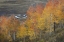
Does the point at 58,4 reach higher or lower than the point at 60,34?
higher

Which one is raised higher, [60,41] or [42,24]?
[42,24]

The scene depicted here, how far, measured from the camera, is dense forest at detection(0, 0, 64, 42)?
3.32 meters

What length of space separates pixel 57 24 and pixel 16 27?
30.2 inches

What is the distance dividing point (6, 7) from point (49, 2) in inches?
31.7

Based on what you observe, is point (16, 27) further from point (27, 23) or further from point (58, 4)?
point (58, 4)

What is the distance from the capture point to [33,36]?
340 cm

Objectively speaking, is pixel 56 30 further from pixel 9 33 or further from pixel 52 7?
pixel 9 33

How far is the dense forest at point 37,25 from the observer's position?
3322 millimetres

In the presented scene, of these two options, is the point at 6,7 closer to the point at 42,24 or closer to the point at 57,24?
the point at 42,24

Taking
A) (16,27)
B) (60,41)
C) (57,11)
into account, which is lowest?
(60,41)

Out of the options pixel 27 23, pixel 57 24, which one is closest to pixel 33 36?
pixel 27 23

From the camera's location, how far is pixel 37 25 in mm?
3410

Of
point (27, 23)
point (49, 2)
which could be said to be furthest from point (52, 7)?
point (27, 23)

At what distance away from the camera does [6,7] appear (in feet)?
11.3
